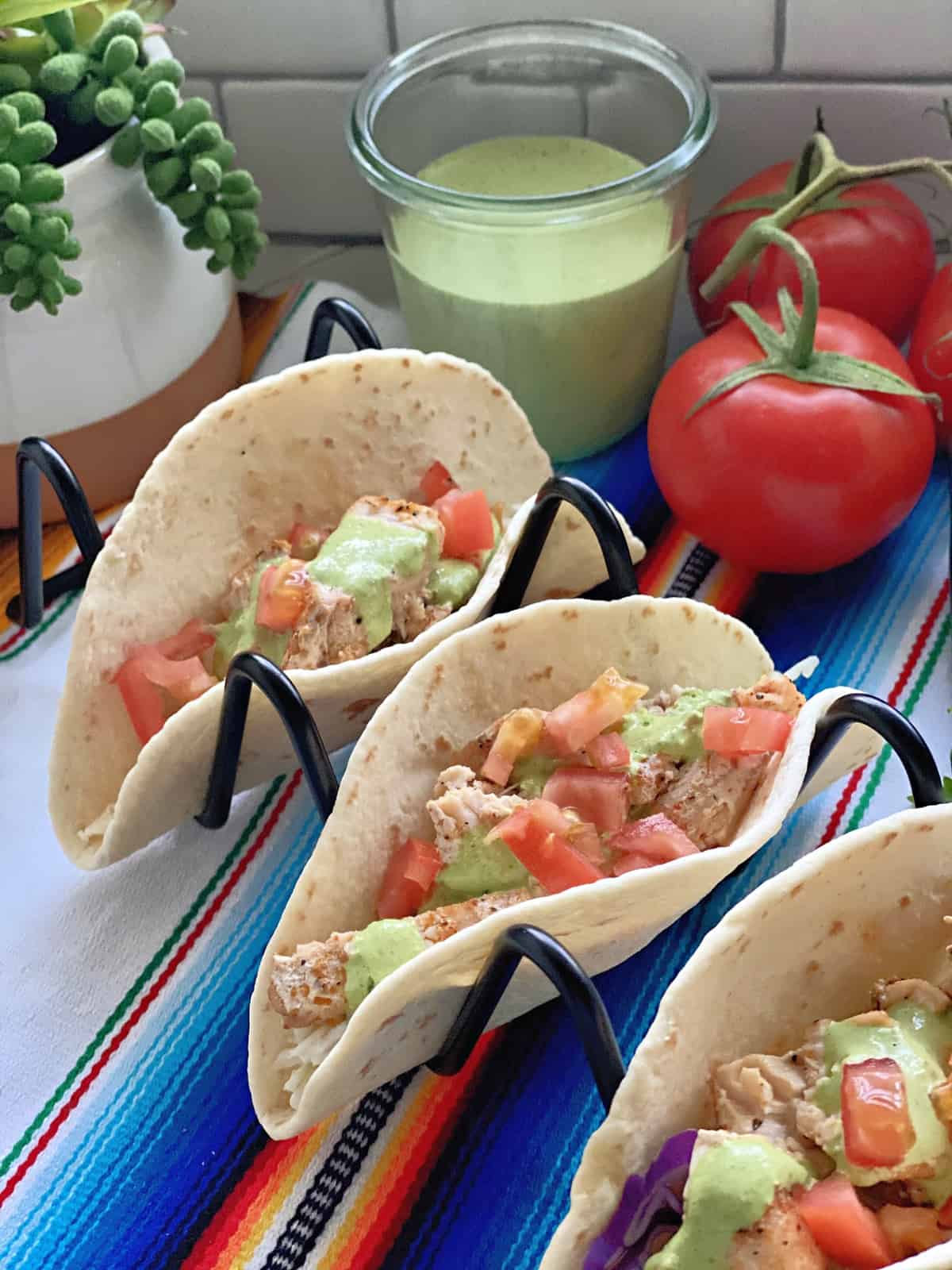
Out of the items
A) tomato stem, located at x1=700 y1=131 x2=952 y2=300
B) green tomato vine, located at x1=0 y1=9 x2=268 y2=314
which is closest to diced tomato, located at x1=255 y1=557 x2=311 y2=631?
green tomato vine, located at x1=0 y1=9 x2=268 y2=314

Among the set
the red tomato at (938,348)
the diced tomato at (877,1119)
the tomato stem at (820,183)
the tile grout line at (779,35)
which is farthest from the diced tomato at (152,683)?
the tile grout line at (779,35)

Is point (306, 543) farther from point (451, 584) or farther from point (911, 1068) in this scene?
point (911, 1068)

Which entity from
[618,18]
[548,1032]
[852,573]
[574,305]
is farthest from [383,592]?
[618,18]

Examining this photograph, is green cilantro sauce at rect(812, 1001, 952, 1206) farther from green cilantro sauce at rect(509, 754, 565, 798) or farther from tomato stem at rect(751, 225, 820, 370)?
tomato stem at rect(751, 225, 820, 370)

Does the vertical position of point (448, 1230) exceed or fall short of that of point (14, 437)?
it falls short

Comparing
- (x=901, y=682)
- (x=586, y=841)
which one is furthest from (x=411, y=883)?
(x=901, y=682)

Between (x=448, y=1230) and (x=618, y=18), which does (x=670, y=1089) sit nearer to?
(x=448, y=1230)
